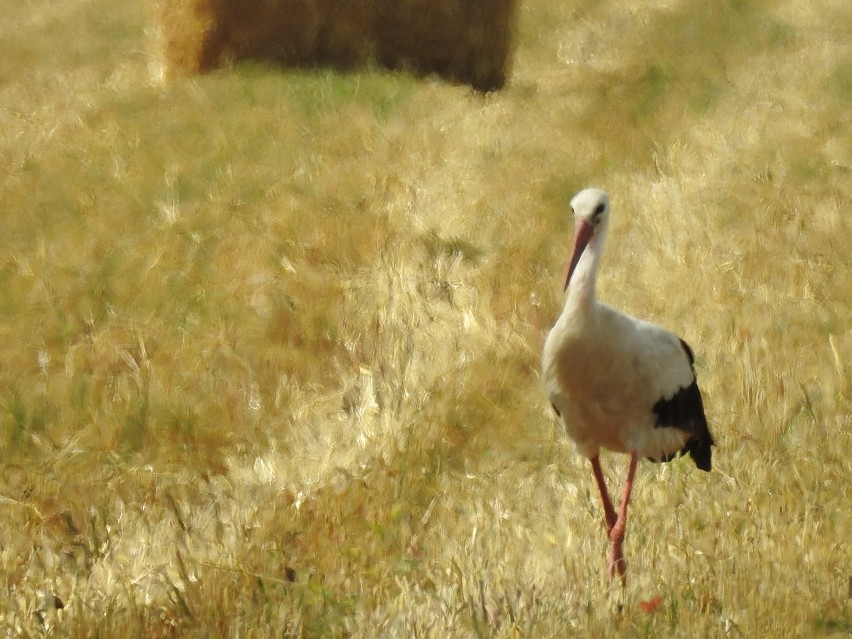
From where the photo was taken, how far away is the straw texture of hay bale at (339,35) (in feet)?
38.7

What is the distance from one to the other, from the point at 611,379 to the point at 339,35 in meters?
8.04

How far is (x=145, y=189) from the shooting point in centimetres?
839

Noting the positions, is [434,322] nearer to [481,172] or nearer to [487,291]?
[487,291]

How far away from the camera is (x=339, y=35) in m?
11.9

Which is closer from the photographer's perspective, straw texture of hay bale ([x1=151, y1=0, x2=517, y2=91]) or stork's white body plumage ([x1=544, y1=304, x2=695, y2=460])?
stork's white body plumage ([x1=544, y1=304, x2=695, y2=460])

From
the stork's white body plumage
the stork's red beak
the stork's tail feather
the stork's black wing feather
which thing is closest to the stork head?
the stork's red beak

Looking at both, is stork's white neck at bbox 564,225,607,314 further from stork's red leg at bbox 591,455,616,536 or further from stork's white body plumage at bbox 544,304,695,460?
stork's red leg at bbox 591,455,616,536

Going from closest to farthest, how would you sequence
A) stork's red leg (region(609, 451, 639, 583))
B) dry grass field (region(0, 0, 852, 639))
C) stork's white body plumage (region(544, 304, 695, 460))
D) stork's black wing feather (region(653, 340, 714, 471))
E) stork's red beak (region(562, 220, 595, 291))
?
dry grass field (region(0, 0, 852, 639)) < stork's red leg (region(609, 451, 639, 583)) < stork's red beak (region(562, 220, 595, 291)) < stork's white body plumage (region(544, 304, 695, 460)) < stork's black wing feather (region(653, 340, 714, 471))

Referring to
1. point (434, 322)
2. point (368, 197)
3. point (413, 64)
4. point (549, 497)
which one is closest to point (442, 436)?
point (549, 497)

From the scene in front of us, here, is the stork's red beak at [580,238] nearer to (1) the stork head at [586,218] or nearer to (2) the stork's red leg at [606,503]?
(1) the stork head at [586,218]

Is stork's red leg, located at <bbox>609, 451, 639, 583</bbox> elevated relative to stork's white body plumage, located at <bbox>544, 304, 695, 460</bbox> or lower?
lower

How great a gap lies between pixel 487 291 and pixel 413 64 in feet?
19.3

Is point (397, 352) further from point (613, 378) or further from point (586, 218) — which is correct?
point (586, 218)

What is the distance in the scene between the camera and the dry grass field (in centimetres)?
386
